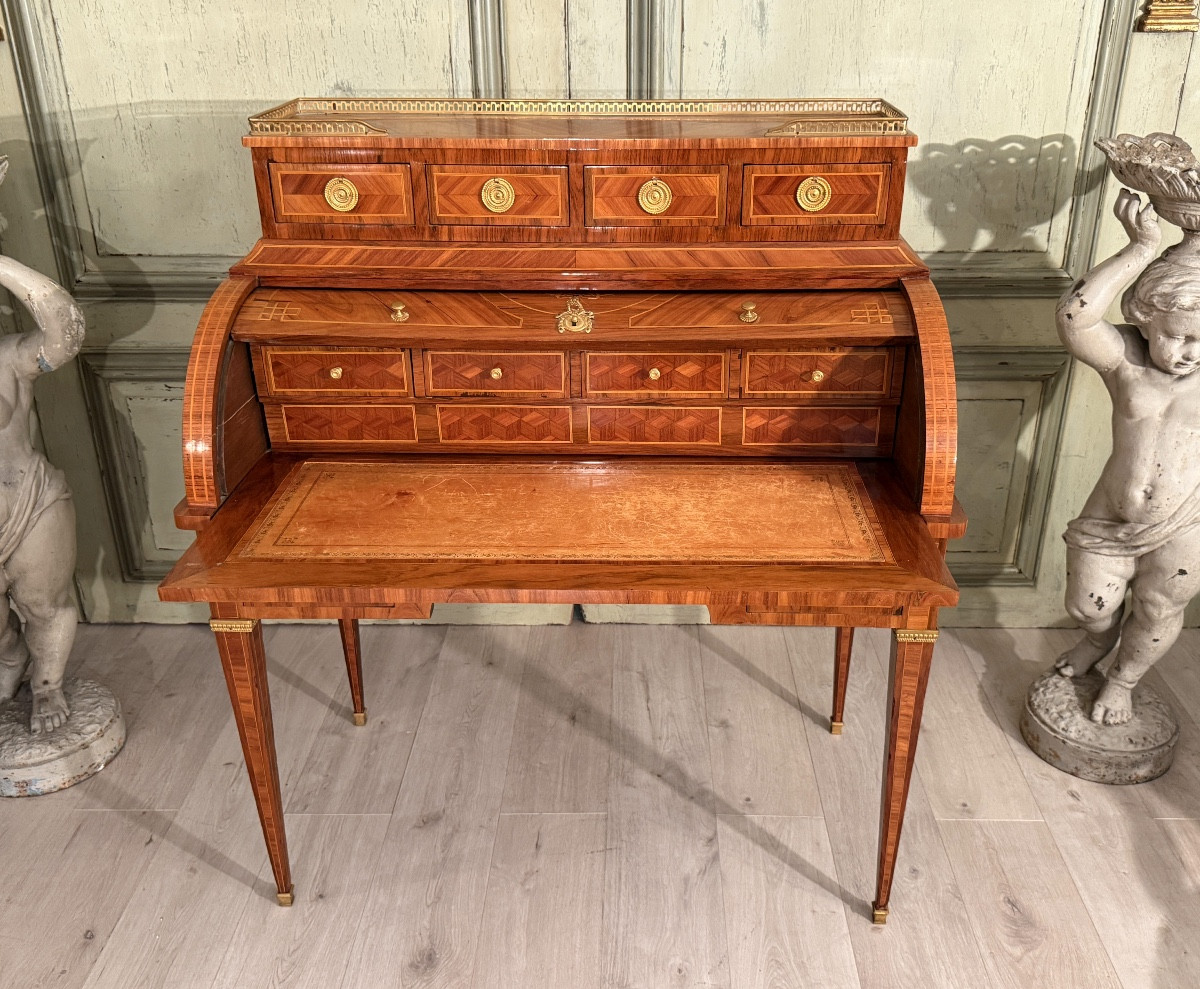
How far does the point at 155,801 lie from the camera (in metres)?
2.85

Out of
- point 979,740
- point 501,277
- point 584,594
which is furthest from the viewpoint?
point 979,740

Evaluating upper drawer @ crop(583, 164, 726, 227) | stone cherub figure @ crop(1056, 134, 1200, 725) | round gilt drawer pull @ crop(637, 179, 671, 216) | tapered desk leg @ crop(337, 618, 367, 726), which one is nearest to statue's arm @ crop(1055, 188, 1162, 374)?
stone cherub figure @ crop(1056, 134, 1200, 725)

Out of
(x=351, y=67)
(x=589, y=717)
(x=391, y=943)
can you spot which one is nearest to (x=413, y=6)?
(x=351, y=67)

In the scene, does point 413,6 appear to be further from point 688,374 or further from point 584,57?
point 688,374

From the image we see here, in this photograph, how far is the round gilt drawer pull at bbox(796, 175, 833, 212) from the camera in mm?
2324

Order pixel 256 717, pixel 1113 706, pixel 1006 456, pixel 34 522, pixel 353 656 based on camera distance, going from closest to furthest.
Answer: pixel 256 717 → pixel 34 522 → pixel 1113 706 → pixel 353 656 → pixel 1006 456

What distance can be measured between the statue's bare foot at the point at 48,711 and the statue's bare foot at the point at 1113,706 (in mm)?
2829

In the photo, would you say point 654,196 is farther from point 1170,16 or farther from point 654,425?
point 1170,16

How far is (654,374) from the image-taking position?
2398 millimetres

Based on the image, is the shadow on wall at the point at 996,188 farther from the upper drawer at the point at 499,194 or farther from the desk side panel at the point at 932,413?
the upper drawer at the point at 499,194

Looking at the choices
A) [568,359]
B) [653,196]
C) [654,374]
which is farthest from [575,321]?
[653,196]

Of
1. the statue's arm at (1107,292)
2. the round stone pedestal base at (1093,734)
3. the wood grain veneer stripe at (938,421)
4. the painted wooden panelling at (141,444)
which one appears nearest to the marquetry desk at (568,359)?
the wood grain veneer stripe at (938,421)

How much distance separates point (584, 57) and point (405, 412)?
1.20 metres

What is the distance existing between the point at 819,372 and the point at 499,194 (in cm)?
80
